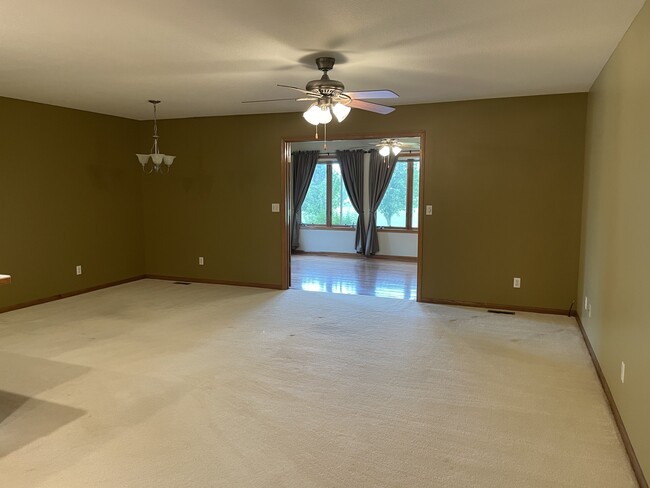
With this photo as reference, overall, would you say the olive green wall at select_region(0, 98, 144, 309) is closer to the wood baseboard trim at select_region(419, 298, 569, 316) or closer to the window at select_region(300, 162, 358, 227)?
the window at select_region(300, 162, 358, 227)

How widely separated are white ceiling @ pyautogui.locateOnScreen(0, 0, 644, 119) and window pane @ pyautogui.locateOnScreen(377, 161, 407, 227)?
4.31 metres

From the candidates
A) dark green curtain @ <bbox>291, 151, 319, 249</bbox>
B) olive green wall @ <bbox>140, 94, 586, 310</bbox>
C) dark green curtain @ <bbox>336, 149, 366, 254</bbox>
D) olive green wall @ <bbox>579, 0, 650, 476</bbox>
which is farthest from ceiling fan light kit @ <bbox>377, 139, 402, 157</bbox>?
olive green wall @ <bbox>579, 0, 650, 476</bbox>

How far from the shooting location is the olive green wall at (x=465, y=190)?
5039 millimetres

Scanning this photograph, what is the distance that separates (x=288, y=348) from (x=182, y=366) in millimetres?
872

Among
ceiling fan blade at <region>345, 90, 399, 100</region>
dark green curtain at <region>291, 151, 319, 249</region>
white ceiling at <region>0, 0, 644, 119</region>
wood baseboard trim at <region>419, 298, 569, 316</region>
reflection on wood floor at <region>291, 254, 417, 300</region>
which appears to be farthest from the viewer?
dark green curtain at <region>291, 151, 319, 249</region>

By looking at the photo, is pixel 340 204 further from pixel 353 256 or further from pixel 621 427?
pixel 621 427

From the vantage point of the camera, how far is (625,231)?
2797mm

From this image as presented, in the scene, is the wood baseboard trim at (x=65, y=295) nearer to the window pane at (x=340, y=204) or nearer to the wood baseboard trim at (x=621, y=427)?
the window pane at (x=340, y=204)

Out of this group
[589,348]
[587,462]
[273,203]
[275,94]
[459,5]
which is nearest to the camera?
[587,462]

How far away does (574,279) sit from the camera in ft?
16.6

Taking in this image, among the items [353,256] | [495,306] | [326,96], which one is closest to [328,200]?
[353,256]

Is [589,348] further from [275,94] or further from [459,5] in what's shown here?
[275,94]

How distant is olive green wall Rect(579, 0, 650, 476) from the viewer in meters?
2.34

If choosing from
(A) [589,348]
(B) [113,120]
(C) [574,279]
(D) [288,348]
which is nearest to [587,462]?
(A) [589,348]
